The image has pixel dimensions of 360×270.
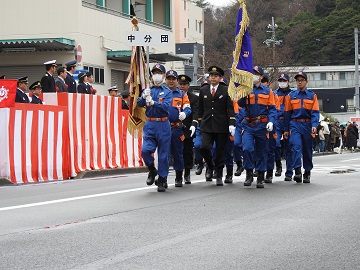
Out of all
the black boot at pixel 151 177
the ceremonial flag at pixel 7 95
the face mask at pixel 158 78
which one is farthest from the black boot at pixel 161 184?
the ceremonial flag at pixel 7 95

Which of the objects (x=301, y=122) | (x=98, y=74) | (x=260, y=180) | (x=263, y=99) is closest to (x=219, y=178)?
(x=260, y=180)

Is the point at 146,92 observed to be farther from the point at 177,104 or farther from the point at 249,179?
the point at 249,179

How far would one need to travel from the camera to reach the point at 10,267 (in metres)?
6.85

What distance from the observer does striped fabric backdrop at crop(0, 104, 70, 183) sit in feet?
54.2

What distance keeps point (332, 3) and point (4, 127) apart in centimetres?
8002

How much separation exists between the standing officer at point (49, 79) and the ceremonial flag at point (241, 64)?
17.2 feet

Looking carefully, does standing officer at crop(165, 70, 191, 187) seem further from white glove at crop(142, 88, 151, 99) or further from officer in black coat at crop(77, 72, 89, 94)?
officer in black coat at crop(77, 72, 89, 94)

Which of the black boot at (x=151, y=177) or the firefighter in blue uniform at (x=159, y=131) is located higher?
the firefighter in blue uniform at (x=159, y=131)

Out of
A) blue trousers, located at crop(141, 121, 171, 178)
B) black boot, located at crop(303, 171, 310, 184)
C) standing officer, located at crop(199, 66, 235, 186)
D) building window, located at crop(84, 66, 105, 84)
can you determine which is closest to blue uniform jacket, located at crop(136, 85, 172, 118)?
blue trousers, located at crop(141, 121, 171, 178)

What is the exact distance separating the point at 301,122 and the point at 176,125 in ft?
8.01

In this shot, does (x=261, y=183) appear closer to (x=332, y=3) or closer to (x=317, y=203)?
(x=317, y=203)

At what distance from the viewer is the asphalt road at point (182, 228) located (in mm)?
7148

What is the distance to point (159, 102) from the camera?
1348 cm

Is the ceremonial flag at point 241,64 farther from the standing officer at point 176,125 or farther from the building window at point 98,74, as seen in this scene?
the building window at point 98,74
